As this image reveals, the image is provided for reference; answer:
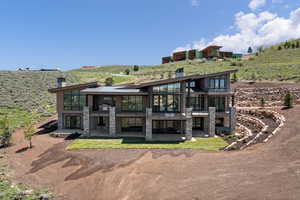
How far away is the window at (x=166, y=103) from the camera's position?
20.3m

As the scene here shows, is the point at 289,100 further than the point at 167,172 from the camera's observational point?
Yes

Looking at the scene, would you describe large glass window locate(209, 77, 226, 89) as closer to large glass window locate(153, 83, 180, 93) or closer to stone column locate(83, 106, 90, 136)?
large glass window locate(153, 83, 180, 93)

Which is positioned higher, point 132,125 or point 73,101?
point 73,101

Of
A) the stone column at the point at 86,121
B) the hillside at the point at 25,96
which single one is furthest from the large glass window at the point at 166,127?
the hillside at the point at 25,96

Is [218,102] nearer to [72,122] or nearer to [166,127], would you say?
[166,127]

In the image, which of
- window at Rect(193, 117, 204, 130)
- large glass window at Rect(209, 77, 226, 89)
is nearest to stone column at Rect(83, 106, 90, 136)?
window at Rect(193, 117, 204, 130)

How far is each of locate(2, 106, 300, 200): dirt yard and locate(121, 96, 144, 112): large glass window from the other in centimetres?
659

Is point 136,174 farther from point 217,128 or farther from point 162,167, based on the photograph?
point 217,128

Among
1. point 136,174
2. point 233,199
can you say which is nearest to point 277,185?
point 233,199

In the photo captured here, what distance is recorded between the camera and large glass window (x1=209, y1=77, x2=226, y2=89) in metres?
21.9

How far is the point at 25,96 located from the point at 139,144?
104 ft

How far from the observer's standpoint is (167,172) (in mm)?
11859

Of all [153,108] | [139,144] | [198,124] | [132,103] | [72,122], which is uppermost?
[132,103]

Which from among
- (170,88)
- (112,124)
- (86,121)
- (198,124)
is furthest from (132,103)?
(198,124)
